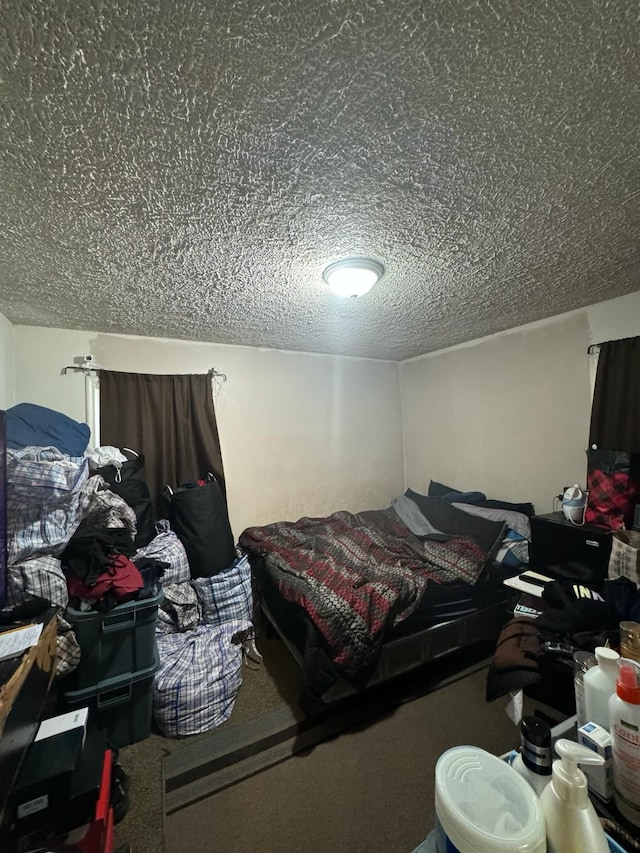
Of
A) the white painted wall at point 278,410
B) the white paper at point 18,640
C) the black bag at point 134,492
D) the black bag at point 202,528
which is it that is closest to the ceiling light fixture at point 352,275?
the white painted wall at point 278,410

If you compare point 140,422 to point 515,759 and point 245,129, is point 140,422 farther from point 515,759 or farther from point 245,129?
point 515,759

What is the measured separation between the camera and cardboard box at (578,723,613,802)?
0.66 m

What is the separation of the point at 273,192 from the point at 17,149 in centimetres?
74

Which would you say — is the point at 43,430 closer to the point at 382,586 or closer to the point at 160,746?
the point at 160,746

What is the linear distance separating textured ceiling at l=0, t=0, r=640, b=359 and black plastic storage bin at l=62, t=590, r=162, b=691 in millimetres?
1691

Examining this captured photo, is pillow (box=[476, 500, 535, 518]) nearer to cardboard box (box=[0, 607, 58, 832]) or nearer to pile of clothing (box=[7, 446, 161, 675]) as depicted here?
pile of clothing (box=[7, 446, 161, 675])

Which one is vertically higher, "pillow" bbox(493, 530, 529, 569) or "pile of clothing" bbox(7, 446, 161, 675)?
"pile of clothing" bbox(7, 446, 161, 675)

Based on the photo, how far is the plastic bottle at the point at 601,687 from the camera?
76 centimetres

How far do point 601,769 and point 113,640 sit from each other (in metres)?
1.92

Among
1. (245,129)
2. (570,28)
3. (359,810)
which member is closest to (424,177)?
(570,28)

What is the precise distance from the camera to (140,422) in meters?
2.83

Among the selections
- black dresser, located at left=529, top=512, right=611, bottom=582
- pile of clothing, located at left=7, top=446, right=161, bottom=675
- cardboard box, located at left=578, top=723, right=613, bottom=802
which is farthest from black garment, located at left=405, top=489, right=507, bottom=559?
pile of clothing, located at left=7, top=446, right=161, bottom=675

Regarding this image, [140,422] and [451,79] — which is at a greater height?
[451,79]

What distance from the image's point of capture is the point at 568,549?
6.47 ft
